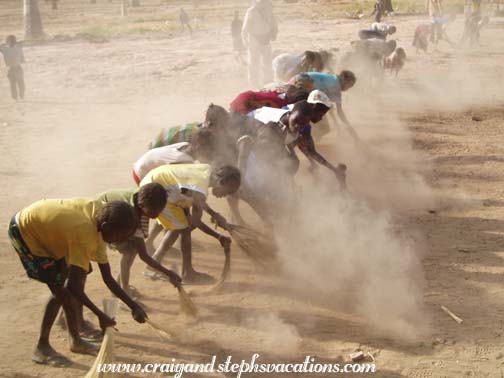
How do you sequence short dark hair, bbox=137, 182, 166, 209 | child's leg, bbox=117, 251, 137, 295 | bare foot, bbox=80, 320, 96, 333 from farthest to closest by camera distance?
child's leg, bbox=117, 251, 137, 295
bare foot, bbox=80, 320, 96, 333
short dark hair, bbox=137, 182, 166, 209

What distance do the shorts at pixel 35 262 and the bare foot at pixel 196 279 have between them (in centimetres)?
128

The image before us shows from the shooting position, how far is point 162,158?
4.52 m

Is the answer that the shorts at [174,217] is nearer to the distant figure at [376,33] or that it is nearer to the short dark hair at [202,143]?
the short dark hair at [202,143]

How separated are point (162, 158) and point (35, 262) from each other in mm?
1454

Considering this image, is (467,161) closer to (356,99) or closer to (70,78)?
(356,99)

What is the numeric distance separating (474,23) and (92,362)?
1454 cm

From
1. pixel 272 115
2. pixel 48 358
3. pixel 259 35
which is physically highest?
pixel 259 35

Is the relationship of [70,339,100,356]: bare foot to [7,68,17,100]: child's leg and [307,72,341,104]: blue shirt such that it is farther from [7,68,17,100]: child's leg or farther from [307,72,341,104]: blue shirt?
[7,68,17,100]: child's leg

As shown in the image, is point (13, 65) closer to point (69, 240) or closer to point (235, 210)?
point (235, 210)

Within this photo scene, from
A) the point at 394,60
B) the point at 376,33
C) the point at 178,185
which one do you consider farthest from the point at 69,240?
the point at 376,33

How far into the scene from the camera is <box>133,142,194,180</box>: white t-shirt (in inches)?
177

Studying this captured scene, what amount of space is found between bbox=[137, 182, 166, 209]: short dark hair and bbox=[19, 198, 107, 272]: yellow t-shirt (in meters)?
0.28

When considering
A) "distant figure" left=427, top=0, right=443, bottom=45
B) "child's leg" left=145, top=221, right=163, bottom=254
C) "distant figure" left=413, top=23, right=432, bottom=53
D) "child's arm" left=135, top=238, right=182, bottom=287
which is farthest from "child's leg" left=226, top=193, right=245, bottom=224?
"distant figure" left=427, top=0, right=443, bottom=45

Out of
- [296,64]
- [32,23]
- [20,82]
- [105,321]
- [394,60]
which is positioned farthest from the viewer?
→ [32,23]
